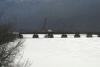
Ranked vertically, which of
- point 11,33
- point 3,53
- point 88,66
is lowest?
point 88,66

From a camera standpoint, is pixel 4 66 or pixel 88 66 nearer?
pixel 4 66

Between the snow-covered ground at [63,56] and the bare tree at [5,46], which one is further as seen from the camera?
the snow-covered ground at [63,56]

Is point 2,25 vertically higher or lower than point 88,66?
higher

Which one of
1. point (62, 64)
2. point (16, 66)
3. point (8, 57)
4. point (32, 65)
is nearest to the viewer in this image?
point (8, 57)

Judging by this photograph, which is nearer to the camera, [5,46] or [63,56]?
[5,46]

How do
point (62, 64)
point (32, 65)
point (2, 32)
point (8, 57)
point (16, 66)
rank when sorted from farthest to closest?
point (62, 64) → point (32, 65) → point (16, 66) → point (8, 57) → point (2, 32)

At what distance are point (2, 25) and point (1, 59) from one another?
1.05 m

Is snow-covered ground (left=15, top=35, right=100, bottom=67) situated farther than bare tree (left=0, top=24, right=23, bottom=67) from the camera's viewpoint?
Yes

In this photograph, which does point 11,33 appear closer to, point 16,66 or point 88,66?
point 16,66

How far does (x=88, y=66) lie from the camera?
11641mm

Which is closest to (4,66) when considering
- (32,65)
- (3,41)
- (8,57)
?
(8,57)

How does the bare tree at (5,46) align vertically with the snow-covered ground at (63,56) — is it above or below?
above

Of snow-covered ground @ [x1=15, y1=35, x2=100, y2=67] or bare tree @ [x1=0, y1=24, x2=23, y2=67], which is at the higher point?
bare tree @ [x1=0, y1=24, x2=23, y2=67]

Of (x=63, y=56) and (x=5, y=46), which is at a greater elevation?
(x=5, y=46)
